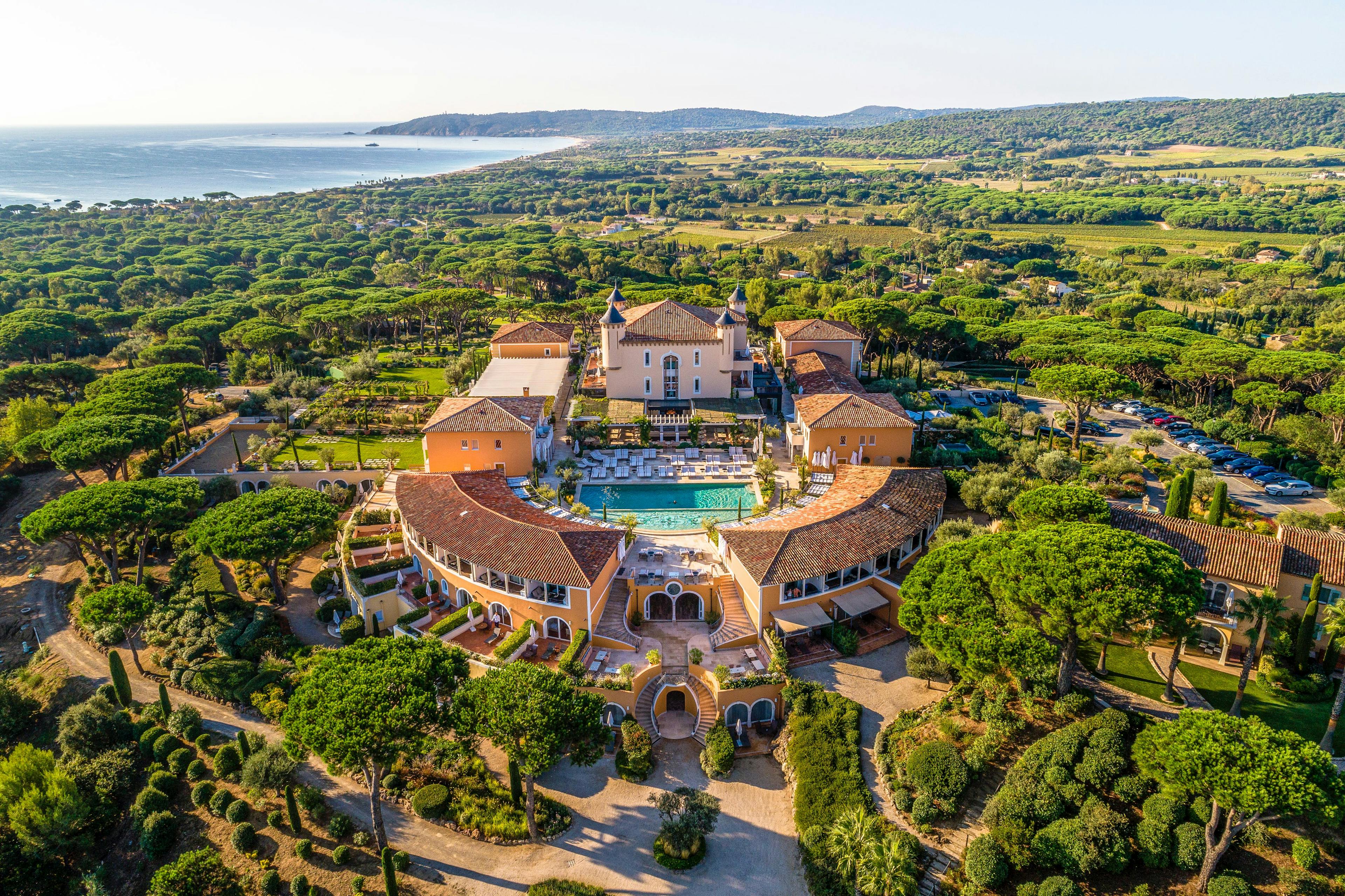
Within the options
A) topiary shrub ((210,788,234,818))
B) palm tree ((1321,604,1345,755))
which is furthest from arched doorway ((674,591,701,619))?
palm tree ((1321,604,1345,755))

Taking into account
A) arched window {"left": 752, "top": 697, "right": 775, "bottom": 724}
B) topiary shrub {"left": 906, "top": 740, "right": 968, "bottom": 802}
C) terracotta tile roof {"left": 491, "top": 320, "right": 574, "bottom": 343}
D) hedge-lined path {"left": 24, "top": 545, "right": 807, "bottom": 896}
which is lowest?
hedge-lined path {"left": 24, "top": 545, "right": 807, "bottom": 896}

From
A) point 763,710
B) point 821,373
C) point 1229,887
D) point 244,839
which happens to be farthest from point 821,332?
point 244,839

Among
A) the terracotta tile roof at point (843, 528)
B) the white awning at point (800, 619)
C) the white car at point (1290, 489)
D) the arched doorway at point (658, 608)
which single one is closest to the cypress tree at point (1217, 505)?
the terracotta tile roof at point (843, 528)

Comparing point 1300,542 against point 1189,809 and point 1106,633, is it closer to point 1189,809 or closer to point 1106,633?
point 1106,633

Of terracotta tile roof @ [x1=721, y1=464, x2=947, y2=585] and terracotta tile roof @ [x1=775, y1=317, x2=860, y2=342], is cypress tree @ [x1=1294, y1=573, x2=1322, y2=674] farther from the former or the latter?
terracotta tile roof @ [x1=775, y1=317, x2=860, y2=342]

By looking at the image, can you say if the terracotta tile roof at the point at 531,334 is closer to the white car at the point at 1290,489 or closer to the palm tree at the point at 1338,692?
the white car at the point at 1290,489

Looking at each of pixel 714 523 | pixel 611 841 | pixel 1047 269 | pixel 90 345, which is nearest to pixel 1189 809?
pixel 611 841

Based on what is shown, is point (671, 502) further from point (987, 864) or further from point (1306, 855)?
point (1306, 855)
